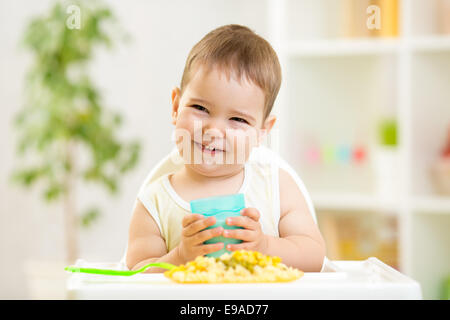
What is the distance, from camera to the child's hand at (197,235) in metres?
0.58

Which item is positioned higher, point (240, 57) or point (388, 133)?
point (240, 57)

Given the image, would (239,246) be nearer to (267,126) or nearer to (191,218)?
(191,218)

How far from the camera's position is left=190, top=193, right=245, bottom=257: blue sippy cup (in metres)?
0.59

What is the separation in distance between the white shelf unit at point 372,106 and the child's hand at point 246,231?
1.34 meters

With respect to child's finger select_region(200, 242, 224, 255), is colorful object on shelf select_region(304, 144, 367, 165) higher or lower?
lower

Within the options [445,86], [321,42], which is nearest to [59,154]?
[321,42]

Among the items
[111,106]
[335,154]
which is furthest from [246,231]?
[111,106]

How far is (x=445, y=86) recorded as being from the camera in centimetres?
194

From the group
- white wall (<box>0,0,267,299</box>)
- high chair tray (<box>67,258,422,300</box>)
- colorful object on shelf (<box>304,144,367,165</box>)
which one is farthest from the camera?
white wall (<box>0,0,267,299</box>)

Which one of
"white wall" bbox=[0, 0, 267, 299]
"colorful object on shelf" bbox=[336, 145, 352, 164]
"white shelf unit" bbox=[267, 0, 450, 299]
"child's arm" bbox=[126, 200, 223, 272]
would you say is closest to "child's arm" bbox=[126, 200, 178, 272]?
"child's arm" bbox=[126, 200, 223, 272]

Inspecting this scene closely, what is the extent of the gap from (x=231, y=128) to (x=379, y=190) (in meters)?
1.44

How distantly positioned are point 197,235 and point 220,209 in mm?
34

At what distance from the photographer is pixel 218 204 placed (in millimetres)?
591

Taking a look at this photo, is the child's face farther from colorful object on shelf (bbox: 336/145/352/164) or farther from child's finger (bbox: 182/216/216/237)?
colorful object on shelf (bbox: 336/145/352/164)
